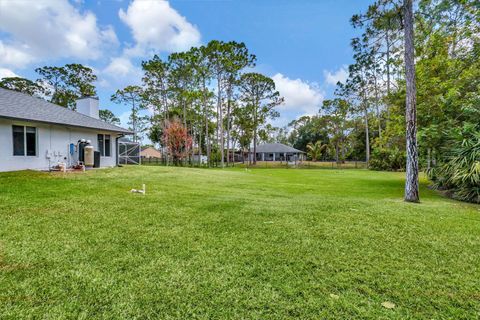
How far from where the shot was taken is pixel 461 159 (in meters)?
8.34

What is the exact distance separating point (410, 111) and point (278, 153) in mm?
39999

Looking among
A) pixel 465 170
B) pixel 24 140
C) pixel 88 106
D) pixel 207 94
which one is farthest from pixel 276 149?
pixel 24 140

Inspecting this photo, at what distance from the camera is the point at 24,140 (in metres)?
10.3

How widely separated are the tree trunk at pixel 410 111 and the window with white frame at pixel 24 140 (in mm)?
14141

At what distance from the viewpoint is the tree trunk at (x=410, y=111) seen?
722cm

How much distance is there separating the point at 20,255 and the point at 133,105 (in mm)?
34653

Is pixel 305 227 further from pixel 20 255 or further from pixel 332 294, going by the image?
pixel 20 255

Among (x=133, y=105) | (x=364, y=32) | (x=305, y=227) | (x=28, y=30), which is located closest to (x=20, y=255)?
(x=305, y=227)

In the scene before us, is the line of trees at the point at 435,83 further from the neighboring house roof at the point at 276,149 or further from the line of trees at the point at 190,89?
the neighboring house roof at the point at 276,149

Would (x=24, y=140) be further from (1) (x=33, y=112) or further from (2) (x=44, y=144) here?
(1) (x=33, y=112)

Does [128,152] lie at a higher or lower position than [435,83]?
lower

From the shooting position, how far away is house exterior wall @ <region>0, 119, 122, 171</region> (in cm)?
962

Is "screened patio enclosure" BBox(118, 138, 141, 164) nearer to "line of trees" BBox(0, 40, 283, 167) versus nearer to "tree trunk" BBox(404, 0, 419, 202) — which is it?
"line of trees" BBox(0, 40, 283, 167)

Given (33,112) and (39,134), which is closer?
(39,134)
